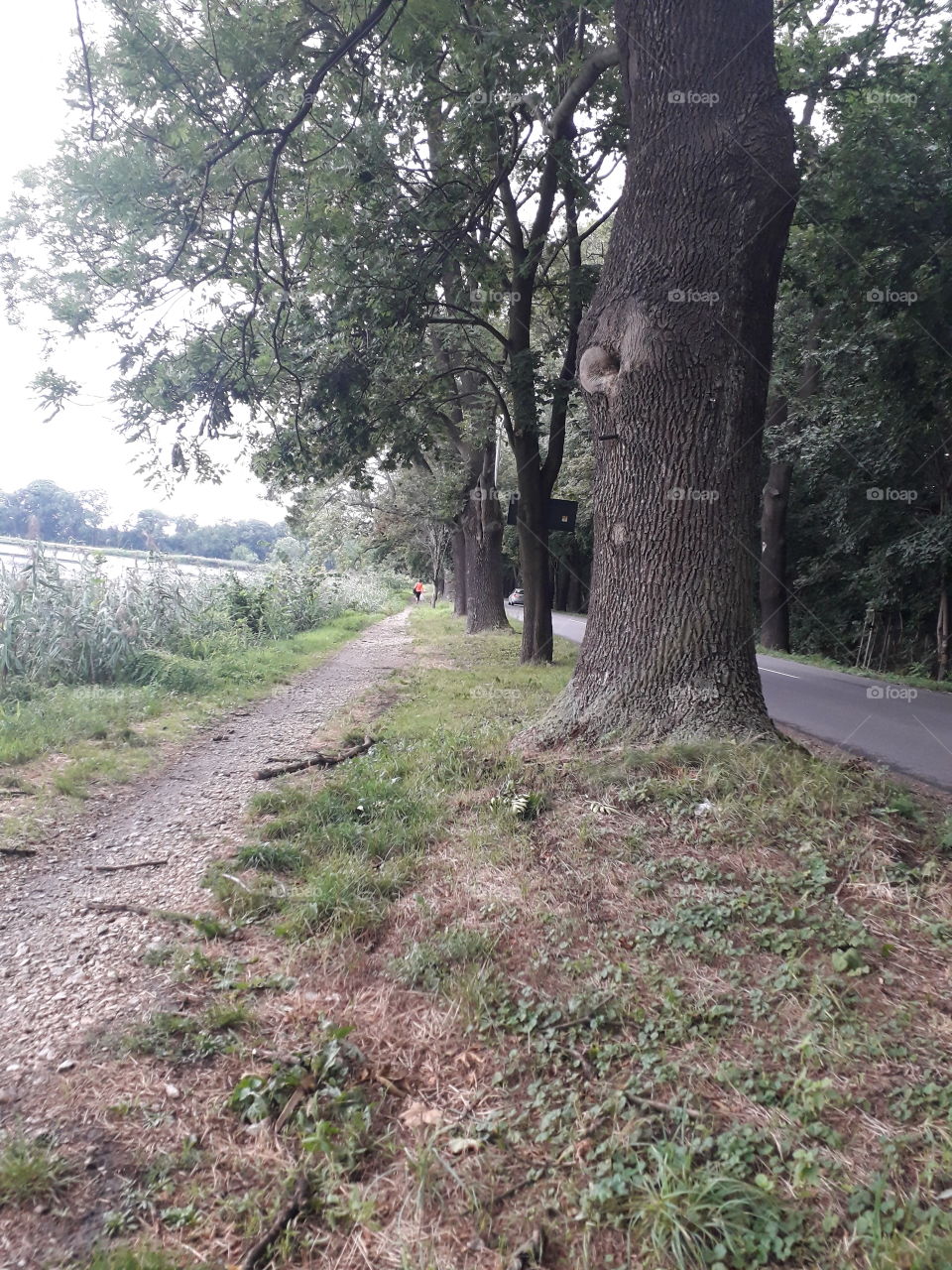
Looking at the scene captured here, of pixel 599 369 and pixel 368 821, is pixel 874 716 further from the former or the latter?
pixel 368 821

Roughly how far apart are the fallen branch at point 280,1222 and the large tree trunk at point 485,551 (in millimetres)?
15552

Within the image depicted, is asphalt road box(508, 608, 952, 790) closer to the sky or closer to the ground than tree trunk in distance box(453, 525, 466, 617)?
closer to the ground

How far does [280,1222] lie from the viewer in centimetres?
195

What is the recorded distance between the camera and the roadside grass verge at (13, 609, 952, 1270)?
1.89 metres

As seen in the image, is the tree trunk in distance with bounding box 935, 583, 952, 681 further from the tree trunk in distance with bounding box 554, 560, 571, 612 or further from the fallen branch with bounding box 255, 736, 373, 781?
the tree trunk in distance with bounding box 554, 560, 571, 612

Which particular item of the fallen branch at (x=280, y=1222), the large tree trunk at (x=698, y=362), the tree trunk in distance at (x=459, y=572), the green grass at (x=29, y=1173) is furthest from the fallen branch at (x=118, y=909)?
the tree trunk in distance at (x=459, y=572)

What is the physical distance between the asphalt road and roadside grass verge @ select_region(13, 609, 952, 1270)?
335cm

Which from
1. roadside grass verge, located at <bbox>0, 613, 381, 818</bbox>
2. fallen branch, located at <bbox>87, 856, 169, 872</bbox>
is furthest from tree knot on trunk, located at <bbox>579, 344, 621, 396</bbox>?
roadside grass verge, located at <bbox>0, 613, 381, 818</bbox>

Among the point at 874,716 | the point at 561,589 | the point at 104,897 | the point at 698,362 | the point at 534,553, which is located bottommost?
the point at 104,897

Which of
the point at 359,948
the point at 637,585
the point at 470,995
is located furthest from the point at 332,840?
the point at 637,585

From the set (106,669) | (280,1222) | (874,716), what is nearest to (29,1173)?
(280,1222)

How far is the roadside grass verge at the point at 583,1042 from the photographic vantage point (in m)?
1.89

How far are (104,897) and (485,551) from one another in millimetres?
14270

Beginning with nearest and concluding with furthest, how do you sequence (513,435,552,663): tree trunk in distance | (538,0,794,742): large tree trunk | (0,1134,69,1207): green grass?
1. (0,1134,69,1207): green grass
2. (538,0,794,742): large tree trunk
3. (513,435,552,663): tree trunk in distance
